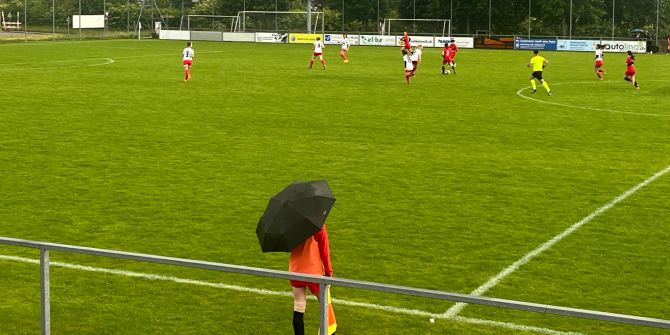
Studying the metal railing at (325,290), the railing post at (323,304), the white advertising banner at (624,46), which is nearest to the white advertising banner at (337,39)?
A: the white advertising banner at (624,46)

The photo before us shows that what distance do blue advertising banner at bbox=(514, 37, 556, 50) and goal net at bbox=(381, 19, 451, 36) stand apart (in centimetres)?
787

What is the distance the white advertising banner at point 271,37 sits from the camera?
86.1 m

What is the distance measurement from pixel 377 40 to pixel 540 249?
71680 mm

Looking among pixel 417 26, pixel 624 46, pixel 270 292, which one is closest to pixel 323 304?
pixel 270 292

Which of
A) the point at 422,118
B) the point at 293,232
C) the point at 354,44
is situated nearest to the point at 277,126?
the point at 422,118

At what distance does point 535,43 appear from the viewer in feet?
261

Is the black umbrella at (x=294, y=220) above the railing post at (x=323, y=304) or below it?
above

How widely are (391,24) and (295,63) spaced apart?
38.2 metres

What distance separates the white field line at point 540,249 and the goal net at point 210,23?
77.1 m

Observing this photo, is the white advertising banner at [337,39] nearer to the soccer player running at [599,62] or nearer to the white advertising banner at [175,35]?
the white advertising banner at [175,35]

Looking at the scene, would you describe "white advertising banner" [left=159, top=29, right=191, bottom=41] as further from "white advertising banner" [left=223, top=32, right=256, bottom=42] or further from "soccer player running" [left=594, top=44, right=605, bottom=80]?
"soccer player running" [left=594, top=44, right=605, bottom=80]

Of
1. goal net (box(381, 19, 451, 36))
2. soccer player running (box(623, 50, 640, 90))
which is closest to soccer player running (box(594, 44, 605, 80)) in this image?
soccer player running (box(623, 50, 640, 90))

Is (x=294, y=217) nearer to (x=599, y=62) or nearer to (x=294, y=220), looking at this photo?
(x=294, y=220)

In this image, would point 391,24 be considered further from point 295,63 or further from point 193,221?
point 193,221
